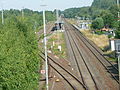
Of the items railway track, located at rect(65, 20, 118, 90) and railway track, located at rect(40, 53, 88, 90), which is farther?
railway track, located at rect(65, 20, 118, 90)

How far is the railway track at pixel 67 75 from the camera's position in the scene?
2714cm

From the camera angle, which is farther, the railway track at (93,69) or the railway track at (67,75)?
the railway track at (93,69)

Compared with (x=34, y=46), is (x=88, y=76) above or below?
below

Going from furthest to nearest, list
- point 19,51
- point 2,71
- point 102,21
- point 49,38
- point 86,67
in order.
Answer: point 102,21 < point 49,38 < point 86,67 < point 19,51 < point 2,71

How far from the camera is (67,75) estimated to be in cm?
3234

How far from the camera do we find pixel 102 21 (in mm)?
90875

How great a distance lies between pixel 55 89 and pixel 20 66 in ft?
35.3

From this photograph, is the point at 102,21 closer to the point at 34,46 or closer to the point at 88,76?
the point at 88,76

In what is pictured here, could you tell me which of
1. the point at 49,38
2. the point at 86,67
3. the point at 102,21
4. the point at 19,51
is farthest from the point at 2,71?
the point at 102,21

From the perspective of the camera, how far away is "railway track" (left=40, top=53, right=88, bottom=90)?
27142mm

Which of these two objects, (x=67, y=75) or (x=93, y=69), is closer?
(x=67, y=75)

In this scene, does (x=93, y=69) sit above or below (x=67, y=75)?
above

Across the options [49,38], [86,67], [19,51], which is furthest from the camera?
[49,38]

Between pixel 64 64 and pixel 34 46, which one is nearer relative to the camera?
pixel 34 46
